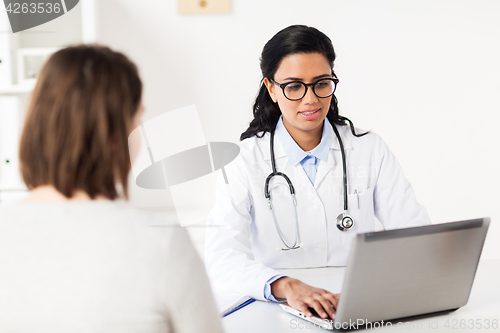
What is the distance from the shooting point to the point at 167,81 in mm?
2549

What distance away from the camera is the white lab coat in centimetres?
152

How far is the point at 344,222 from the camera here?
5.10ft

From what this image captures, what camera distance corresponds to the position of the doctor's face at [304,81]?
1.58 meters

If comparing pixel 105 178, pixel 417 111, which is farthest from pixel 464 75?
pixel 105 178

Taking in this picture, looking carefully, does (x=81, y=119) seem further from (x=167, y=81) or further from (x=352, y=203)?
(x=167, y=81)

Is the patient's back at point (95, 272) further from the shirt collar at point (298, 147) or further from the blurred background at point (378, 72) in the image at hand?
the blurred background at point (378, 72)

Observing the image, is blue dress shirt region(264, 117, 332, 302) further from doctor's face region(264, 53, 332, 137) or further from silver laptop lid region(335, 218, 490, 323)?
silver laptop lid region(335, 218, 490, 323)

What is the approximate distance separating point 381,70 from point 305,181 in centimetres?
121

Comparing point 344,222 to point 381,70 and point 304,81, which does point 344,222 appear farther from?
point 381,70

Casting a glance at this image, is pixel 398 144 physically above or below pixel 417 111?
below

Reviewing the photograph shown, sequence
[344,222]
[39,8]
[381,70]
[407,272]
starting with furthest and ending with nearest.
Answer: [381,70]
[39,8]
[344,222]
[407,272]

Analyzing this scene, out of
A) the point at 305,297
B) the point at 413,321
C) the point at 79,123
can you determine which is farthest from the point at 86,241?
the point at 413,321

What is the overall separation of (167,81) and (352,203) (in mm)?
1324

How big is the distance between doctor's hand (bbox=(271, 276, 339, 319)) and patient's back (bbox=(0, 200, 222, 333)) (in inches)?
14.0
